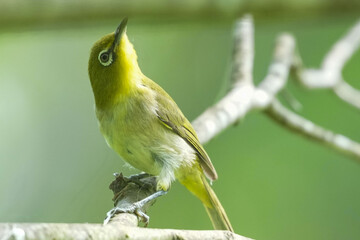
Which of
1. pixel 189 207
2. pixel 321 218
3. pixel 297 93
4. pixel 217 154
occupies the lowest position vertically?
pixel 321 218

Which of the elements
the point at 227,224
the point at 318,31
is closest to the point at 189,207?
the point at 227,224

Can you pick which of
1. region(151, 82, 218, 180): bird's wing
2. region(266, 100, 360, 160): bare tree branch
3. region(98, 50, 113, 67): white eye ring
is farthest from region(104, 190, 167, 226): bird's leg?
region(266, 100, 360, 160): bare tree branch

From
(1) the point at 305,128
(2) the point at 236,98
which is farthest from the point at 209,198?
(1) the point at 305,128

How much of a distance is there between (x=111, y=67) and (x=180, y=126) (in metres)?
0.60

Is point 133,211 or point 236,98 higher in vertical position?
point 236,98

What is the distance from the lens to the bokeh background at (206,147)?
6.59 metres

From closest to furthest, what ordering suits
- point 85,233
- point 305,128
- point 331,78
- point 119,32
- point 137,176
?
point 85,233 → point 119,32 → point 137,176 → point 305,128 → point 331,78

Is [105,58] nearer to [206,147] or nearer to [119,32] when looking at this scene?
[119,32]

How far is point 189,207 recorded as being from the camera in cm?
643

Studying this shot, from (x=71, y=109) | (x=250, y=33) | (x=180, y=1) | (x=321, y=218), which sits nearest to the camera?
(x=180, y=1)

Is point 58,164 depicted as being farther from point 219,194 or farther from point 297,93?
point 297,93

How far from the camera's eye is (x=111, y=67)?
10.3 ft

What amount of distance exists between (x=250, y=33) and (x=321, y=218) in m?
3.02

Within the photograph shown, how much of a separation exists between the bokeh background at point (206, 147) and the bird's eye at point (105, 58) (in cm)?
102
